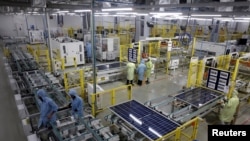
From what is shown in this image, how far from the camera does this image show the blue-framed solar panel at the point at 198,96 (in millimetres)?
7117

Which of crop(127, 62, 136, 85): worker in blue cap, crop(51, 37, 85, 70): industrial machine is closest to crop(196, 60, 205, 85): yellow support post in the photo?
crop(127, 62, 136, 85): worker in blue cap

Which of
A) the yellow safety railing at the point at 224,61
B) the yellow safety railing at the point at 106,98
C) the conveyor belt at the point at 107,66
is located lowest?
the yellow safety railing at the point at 106,98

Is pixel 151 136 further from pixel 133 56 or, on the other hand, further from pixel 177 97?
pixel 133 56

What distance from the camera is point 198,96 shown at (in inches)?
303

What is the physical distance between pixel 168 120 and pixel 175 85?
5.72 meters

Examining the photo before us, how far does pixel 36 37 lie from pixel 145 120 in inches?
849

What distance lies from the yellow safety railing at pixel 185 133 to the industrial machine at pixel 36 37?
21.8m

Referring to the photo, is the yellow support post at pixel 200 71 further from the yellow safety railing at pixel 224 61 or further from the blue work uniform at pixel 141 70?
the blue work uniform at pixel 141 70

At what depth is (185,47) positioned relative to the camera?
55.6 feet

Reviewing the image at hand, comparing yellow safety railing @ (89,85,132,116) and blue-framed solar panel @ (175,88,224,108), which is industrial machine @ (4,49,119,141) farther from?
blue-framed solar panel @ (175,88,224,108)

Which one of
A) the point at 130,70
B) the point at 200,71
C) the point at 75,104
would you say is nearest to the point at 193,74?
the point at 200,71

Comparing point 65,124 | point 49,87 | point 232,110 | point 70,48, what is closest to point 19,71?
point 49,87

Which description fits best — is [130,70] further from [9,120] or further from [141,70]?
[9,120]

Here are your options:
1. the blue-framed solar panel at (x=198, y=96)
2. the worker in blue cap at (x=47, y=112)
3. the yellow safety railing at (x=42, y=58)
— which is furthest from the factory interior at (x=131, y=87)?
the yellow safety railing at (x=42, y=58)
